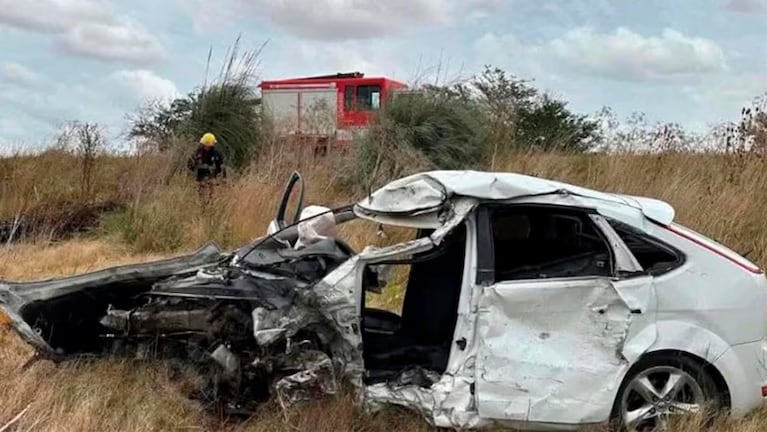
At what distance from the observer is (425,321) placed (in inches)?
199

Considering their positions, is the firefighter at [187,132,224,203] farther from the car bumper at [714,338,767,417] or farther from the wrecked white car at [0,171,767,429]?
the car bumper at [714,338,767,417]

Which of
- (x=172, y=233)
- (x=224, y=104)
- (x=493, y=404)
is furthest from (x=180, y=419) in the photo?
(x=224, y=104)

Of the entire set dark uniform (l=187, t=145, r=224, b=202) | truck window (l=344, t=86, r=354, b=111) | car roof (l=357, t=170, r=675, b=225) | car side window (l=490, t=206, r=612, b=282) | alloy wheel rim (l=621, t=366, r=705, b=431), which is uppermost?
truck window (l=344, t=86, r=354, b=111)

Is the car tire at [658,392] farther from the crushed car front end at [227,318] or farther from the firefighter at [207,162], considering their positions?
the firefighter at [207,162]

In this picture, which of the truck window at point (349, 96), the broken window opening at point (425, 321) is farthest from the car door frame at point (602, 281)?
the truck window at point (349, 96)

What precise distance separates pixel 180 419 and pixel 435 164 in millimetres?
9148

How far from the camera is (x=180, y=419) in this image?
476cm

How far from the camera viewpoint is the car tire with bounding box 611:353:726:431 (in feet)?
14.3

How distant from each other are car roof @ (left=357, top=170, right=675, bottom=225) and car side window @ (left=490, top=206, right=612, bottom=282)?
0.12m

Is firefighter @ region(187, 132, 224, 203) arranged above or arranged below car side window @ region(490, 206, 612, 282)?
below

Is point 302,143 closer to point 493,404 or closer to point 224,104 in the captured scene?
point 224,104

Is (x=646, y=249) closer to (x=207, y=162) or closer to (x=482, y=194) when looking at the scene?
(x=482, y=194)

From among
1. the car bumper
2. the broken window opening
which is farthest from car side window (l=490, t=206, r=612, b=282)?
the car bumper

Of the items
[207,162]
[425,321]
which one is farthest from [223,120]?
[425,321]
